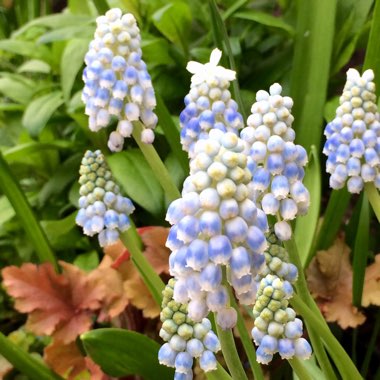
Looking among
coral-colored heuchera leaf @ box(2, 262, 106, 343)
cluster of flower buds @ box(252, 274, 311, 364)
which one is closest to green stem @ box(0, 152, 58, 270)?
coral-colored heuchera leaf @ box(2, 262, 106, 343)

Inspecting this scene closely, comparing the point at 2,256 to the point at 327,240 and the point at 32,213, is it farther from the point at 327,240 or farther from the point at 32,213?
the point at 327,240

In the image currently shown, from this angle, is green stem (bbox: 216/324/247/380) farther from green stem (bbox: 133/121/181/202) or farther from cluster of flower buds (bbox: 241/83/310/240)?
green stem (bbox: 133/121/181/202)

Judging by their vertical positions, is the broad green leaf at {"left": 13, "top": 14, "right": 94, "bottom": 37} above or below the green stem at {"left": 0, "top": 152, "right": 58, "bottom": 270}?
above

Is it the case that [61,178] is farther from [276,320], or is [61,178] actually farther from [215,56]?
[276,320]

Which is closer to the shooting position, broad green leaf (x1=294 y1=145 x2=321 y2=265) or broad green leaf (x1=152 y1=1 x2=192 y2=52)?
broad green leaf (x1=294 y1=145 x2=321 y2=265)

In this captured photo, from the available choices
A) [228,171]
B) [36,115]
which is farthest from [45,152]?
[228,171]

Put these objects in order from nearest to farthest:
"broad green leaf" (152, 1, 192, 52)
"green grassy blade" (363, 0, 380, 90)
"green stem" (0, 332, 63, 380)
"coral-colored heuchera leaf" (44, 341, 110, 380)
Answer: "green stem" (0, 332, 63, 380) < "green grassy blade" (363, 0, 380, 90) < "coral-colored heuchera leaf" (44, 341, 110, 380) < "broad green leaf" (152, 1, 192, 52)

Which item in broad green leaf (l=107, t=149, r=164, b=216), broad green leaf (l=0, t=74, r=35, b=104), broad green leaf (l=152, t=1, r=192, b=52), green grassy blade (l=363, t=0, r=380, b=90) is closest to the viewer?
green grassy blade (l=363, t=0, r=380, b=90)
